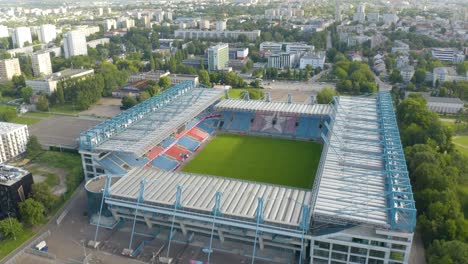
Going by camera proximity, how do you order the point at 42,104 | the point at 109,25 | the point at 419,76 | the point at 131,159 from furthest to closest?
the point at 109,25 < the point at 419,76 < the point at 42,104 < the point at 131,159

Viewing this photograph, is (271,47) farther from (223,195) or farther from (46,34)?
(223,195)

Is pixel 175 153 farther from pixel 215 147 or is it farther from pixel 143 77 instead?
pixel 143 77

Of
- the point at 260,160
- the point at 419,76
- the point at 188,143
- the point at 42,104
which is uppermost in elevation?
the point at 419,76

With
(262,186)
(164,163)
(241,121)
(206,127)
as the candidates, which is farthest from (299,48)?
(262,186)

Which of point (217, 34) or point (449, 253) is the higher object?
point (217, 34)

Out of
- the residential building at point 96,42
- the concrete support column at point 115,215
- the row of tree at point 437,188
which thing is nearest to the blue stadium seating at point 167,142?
the concrete support column at point 115,215

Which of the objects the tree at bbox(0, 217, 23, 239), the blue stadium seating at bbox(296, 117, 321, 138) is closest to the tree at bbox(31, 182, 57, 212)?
the tree at bbox(0, 217, 23, 239)

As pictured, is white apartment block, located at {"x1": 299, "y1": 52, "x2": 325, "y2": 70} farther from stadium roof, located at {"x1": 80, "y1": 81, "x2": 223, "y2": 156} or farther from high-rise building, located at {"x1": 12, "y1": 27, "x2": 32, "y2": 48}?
high-rise building, located at {"x1": 12, "y1": 27, "x2": 32, "y2": 48}

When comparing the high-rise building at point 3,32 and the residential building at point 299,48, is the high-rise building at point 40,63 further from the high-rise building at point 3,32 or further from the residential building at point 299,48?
the residential building at point 299,48
